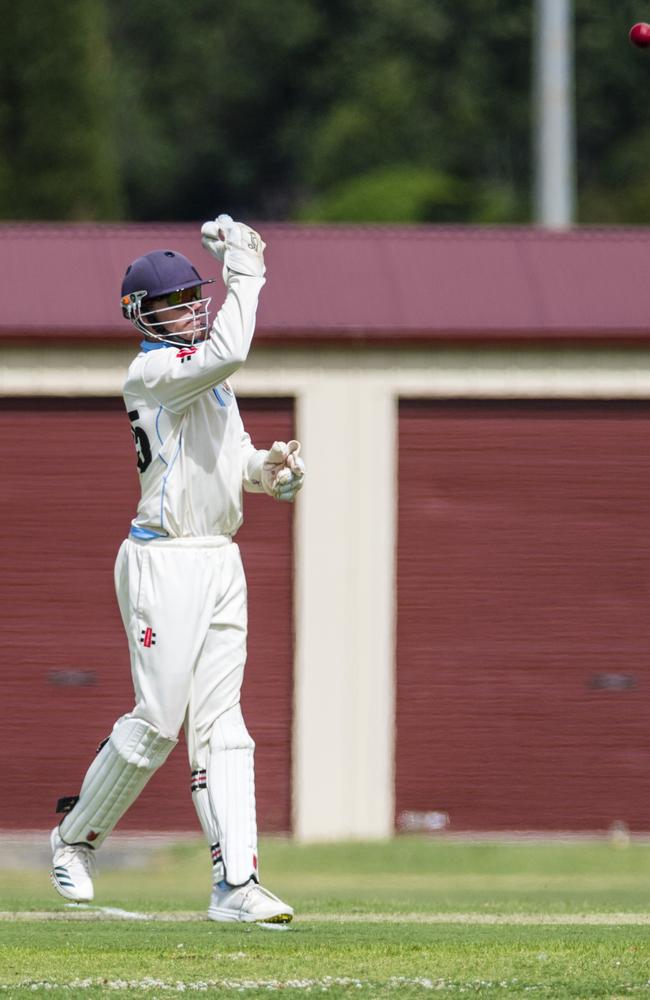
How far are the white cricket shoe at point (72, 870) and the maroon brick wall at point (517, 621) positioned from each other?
5.36 m

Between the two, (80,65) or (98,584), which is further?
(80,65)

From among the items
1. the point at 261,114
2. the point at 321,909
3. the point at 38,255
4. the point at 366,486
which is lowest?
the point at 321,909

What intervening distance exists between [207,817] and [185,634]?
0.68 meters

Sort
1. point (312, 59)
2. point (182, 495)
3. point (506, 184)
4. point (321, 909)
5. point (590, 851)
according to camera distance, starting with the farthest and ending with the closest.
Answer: point (312, 59)
point (506, 184)
point (590, 851)
point (321, 909)
point (182, 495)

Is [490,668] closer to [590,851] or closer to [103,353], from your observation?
[590,851]

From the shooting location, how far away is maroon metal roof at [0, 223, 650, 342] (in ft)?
44.1

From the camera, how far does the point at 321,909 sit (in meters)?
9.15

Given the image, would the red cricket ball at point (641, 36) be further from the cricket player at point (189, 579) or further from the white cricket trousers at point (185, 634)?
the white cricket trousers at point (185, 634)

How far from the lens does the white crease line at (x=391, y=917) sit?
834 cm

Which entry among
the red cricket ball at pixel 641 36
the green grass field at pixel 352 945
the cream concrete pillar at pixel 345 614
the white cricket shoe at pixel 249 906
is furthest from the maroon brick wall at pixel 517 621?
the white cricket shoe at pixel 249 906

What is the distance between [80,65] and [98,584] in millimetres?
41608

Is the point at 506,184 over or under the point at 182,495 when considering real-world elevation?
over

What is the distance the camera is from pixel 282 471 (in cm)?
798

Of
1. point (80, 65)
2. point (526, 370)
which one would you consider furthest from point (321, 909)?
point (80, 65)
